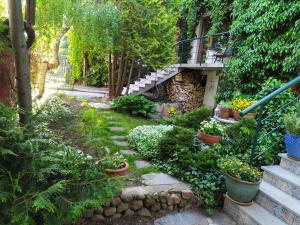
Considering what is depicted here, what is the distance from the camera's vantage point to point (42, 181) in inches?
73.8

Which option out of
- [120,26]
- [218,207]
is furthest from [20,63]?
[120,26]

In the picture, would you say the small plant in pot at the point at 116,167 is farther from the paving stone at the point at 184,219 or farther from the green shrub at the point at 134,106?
the green shrub at the point at 134,106

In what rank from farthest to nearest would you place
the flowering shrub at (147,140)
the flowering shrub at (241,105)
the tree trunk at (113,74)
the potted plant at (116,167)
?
the tree trunk at (113,74)
the flowering shrub at (241,105)
the flowering shrub at (147,140)
the potted plant at (116,167)

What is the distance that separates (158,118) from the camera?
6.49 m

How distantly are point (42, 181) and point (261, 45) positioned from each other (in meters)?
5.22

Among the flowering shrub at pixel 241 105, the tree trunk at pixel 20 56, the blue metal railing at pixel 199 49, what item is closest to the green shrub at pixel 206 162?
the flowering shrub at pixel 241 105

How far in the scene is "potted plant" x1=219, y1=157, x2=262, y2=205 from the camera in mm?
2641

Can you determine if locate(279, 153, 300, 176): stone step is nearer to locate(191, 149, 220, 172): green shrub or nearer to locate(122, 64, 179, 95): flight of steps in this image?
locate(191, 149, 220, 172): green shrub

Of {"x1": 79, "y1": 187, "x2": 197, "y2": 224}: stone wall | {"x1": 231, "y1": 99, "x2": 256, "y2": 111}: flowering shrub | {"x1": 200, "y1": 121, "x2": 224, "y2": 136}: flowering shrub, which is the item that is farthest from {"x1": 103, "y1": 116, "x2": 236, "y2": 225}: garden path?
{"x1": 231, "y1": 99, "x2": 256, "y2": 111}: flowering shrub

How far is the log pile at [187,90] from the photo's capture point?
28.2ft

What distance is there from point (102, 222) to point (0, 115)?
1.35m

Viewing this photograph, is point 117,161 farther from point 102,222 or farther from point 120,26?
point 120,26

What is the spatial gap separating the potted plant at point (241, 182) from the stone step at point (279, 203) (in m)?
0.11

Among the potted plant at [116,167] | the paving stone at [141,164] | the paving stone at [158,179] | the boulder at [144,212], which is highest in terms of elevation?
the potted plant at [116,167]
